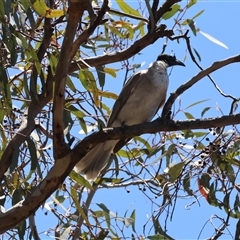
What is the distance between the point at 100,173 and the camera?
10.9ft

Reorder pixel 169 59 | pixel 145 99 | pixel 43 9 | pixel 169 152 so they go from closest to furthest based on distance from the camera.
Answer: pixel 43 9 < pixel 169 152 < pixel 145 99 < pixel 169 59

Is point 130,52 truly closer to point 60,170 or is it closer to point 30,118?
point 30,118

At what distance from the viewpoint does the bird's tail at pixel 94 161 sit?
325 centimetres

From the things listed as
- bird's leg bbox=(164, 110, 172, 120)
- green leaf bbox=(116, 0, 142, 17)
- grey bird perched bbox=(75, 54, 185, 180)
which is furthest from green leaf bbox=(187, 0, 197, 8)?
grey bird perched bbox=(75, 54, 185, 180)

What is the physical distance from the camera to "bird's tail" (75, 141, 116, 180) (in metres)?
3.25

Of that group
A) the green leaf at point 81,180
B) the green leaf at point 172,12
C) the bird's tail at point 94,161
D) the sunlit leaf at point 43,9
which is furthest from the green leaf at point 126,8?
the bird's tail at point 94,161

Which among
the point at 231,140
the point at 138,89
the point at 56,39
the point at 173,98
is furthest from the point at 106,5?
the point at 138,89

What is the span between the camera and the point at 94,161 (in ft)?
10.9

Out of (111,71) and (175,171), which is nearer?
(175,171)

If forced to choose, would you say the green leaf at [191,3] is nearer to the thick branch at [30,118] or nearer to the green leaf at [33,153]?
the thick branch at [30,118]

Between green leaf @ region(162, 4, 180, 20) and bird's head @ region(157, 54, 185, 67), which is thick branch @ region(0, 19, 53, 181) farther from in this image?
bird's head @ region(157, 54, 185, 67)

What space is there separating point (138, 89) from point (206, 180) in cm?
105

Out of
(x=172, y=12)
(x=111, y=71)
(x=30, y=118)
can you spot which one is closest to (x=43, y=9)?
(x=30, y=118)

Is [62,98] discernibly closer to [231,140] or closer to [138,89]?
[231,140]
